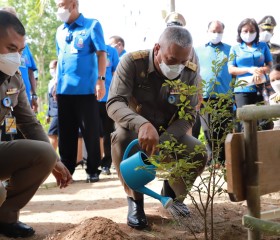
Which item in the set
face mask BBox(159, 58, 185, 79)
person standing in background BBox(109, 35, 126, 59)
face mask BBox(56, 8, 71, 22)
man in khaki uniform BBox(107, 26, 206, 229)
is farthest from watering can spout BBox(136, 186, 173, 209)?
person standing in background BBox(109, 35, 126, 59)

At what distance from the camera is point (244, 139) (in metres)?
1.71

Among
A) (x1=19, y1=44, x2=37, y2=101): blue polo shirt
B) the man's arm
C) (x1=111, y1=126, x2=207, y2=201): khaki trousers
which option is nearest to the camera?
the man's arm

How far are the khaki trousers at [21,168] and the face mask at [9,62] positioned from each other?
0.45 m

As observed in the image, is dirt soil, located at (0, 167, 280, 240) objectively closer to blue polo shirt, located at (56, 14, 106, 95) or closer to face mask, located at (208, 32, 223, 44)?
blue polo shirt, located at (56, 14, 106, 95)

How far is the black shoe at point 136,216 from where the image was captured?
2.96m

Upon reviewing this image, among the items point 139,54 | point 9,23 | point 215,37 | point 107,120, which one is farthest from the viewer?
point 107,120

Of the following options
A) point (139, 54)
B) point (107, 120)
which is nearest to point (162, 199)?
point (139, 54)

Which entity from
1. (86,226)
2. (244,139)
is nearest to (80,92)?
(86,226)

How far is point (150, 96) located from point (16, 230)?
124cm

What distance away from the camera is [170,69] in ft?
10.2

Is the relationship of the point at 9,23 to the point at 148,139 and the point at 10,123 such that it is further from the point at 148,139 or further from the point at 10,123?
the point at 148,139

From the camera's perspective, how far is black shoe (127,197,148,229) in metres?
A: 2.96

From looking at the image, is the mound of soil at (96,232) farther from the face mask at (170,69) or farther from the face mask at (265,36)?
the face mask at (265,36)

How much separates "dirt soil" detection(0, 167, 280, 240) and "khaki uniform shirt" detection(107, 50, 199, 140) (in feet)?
2.06
